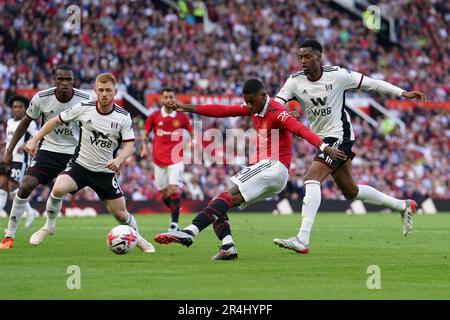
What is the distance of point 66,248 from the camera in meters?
14.4

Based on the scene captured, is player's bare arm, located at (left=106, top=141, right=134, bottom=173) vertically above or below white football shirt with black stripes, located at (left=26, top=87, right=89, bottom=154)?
below

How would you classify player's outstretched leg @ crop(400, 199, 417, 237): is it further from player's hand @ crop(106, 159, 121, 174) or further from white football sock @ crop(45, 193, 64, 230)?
white football sock @ crop(45, 193, 64, 230)

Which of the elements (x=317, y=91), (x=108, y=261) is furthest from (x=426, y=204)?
(x=108, y=261)

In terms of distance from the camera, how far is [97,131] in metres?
13.6

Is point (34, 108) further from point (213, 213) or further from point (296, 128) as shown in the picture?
point (296, 128)

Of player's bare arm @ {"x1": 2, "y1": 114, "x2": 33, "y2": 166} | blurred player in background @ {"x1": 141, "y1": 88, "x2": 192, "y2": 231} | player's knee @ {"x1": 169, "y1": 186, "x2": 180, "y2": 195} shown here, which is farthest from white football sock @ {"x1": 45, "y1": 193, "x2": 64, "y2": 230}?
blurred player in background @ {"x1": 141, "y1": 88, "x2": 192, "y2": 231}

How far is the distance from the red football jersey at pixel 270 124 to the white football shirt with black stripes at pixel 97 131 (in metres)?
1.42

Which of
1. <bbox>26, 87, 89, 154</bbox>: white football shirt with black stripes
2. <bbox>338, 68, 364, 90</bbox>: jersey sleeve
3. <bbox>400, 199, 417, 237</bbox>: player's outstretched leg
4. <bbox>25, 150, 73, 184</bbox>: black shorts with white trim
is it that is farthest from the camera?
<bbox>400, 199, 417, 237</bbox>: player's outstretched leg

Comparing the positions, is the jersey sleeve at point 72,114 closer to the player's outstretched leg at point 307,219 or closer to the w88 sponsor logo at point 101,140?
the w88 sponsor logo at point 101,140

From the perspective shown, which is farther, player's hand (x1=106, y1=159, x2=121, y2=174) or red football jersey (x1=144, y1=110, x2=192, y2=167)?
red football jersey (x1=144, y1=110, x2=192, y2=167)

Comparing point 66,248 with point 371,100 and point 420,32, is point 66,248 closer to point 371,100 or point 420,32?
point 371,100

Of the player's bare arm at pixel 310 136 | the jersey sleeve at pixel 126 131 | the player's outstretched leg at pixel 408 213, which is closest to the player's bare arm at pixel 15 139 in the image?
the jersey sleeve at pixel 126 131

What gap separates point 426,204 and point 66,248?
20.5 metres

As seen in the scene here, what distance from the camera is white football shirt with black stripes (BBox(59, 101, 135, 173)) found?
44.5 feet
